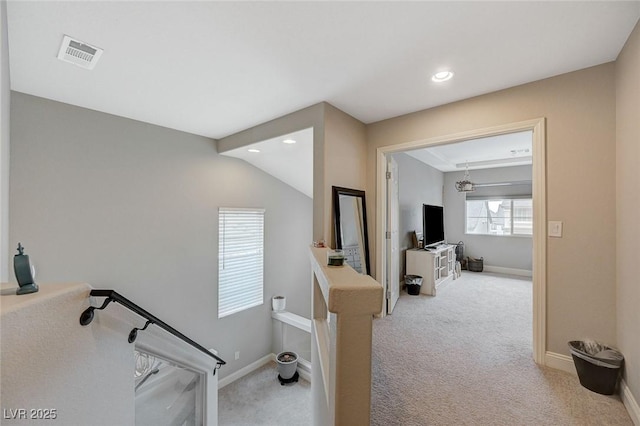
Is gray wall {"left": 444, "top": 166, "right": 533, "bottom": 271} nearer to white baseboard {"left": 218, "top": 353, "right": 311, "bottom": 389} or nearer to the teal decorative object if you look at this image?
white baseboard {"left": 218, "top": 353, "right": 311, "bottom": 389}

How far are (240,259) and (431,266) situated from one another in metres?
3.16

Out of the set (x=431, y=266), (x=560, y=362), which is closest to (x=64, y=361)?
(x=560, y=362)

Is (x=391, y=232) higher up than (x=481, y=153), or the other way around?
(x=481, y=153)

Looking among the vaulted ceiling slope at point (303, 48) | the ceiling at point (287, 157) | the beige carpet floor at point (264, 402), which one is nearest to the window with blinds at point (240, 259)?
the ceiling at point (287, 157)

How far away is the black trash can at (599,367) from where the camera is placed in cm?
169

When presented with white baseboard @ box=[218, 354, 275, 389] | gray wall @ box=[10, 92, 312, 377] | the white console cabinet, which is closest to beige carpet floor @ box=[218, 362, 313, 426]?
white baseboard @ box=[218, 354, 275, 389]

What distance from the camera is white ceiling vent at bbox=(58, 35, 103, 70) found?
5.58 ft

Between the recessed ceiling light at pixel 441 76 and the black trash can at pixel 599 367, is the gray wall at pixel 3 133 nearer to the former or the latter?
the recessed ceiling light at pixel 441 76

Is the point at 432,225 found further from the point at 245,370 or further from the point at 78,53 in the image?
the point at 78,53

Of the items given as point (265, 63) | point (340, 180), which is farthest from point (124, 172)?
point (340, 180)

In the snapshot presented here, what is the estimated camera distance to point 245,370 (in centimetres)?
430

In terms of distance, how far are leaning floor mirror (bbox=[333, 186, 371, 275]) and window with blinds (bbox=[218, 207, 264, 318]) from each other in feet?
6.99

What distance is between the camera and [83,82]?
7.24ft

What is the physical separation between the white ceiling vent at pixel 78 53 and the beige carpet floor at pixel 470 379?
3.02m
